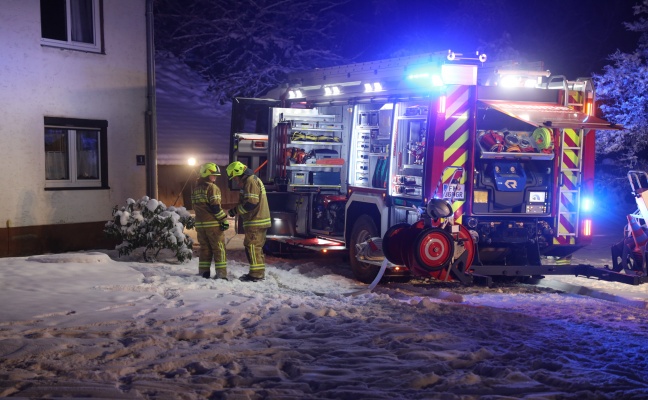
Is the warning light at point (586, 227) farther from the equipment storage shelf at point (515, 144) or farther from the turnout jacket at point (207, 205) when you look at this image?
the turnout jacket at point (207, 205)

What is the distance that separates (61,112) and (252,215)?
4519 mm

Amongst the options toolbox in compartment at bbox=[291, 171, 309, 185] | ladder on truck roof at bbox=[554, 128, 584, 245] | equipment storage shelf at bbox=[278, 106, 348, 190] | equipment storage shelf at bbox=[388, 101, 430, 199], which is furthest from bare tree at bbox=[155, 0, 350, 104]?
ladder on truck roof at bbox=[554, 128, 584, 245]

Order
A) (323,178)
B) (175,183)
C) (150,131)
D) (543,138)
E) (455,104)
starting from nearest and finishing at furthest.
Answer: (455,104)
(543,138)
(323,178)
(150,131)
(175,183)

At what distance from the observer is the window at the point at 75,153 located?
1314 cm

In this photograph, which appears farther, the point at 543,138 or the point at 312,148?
the point at 312,148

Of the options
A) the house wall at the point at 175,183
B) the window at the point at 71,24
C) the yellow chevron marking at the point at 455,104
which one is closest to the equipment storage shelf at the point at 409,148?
the yellow chevron marking at the point at 455,104

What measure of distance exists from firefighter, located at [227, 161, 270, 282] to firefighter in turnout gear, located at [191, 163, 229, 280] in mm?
245

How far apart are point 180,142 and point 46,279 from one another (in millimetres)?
14530

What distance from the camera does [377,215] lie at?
1098 centimetres

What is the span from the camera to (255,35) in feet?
82.7

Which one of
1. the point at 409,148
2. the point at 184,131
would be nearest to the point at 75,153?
the point at 409,148

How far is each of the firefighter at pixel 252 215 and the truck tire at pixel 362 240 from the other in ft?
4.74

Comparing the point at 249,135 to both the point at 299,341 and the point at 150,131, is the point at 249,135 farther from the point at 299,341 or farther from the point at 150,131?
the point at 299,341

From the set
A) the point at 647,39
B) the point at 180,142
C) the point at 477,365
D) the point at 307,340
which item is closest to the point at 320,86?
the point at 307,340
